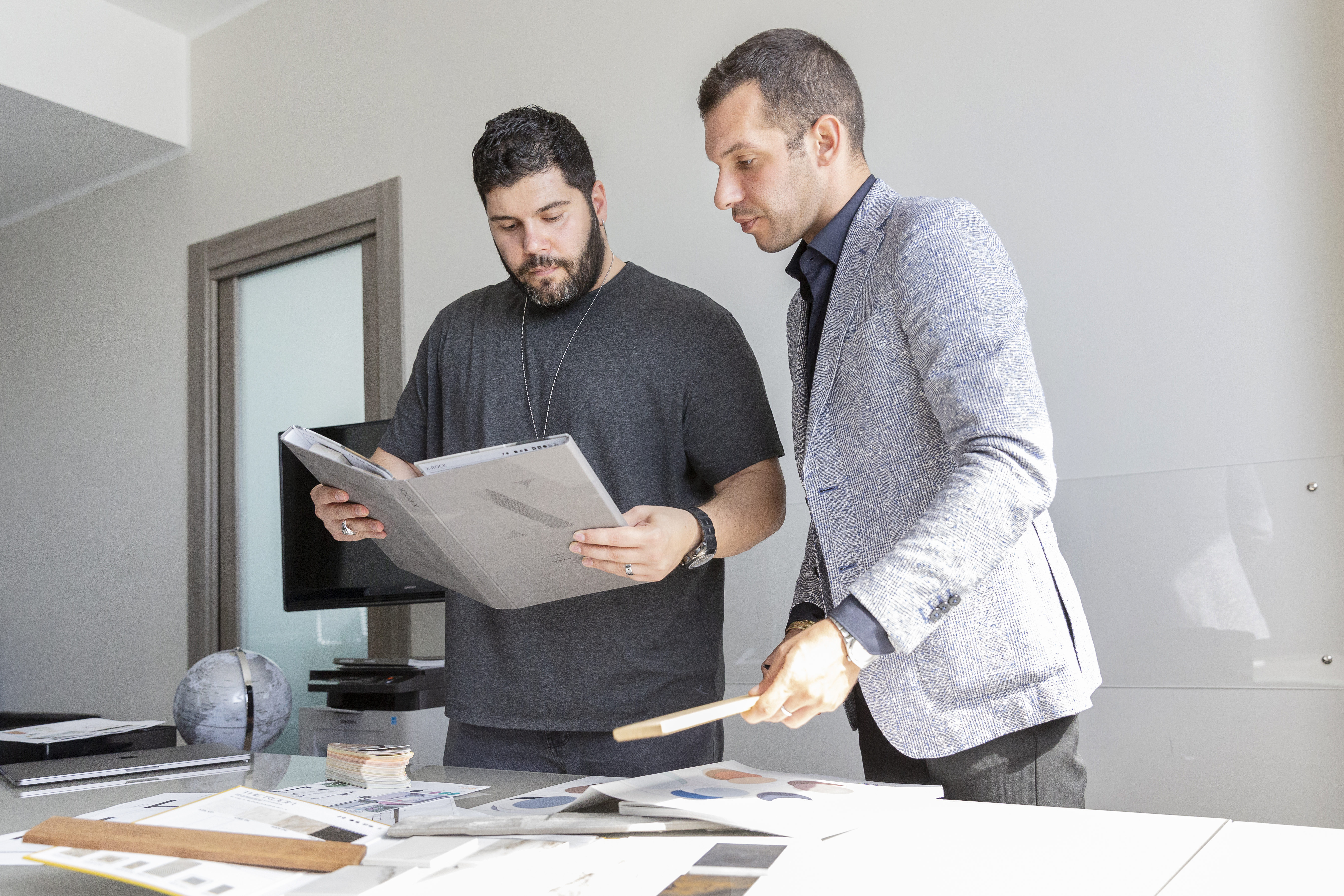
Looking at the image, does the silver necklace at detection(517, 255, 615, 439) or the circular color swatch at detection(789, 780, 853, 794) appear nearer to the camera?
the circular color swatch at detection(789, 780, 853, 794)

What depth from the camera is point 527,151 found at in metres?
1.57

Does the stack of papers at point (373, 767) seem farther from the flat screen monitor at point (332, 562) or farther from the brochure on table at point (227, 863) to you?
the flat screen monitor at point (332, 562)

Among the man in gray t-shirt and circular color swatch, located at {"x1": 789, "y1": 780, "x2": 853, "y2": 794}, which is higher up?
the man in gray t-shirt

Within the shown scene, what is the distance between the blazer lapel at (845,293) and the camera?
115cm

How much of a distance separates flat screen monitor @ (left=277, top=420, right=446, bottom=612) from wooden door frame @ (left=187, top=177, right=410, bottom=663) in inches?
15.0

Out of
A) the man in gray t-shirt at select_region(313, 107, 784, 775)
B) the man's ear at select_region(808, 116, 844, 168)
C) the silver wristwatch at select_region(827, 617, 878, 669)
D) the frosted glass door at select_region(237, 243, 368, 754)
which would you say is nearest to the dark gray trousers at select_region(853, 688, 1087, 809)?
the silver wristwatch at select_region(827, 617, 878, 669)

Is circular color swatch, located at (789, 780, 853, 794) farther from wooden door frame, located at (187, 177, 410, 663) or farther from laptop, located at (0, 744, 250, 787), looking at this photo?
wooden door frame, located at (187, 177, 410, 663)

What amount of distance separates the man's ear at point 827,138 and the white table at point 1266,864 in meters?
0.83

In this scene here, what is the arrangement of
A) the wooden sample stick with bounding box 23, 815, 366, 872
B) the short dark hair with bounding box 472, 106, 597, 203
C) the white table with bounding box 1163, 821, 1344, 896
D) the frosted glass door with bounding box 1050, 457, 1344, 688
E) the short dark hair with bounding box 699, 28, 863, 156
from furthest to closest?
the frosted glass door with bounding box 1050, 457, 1344, 688
the short dark hair with bounding box 472, 106, 597, 203
the short dark hair with bounding box 699, 28, 863, 156
the wooden sample stick with bounding box 23, 815, 366, 872
the white table with bounding box 1163, 821, 1344, 896

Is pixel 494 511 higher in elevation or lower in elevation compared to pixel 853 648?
higher

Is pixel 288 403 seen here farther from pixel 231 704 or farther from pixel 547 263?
pixel 547 263

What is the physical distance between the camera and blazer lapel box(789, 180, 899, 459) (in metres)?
1.15

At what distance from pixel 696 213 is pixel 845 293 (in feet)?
5.04

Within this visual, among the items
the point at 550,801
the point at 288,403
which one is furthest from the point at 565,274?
the point at 288,403
